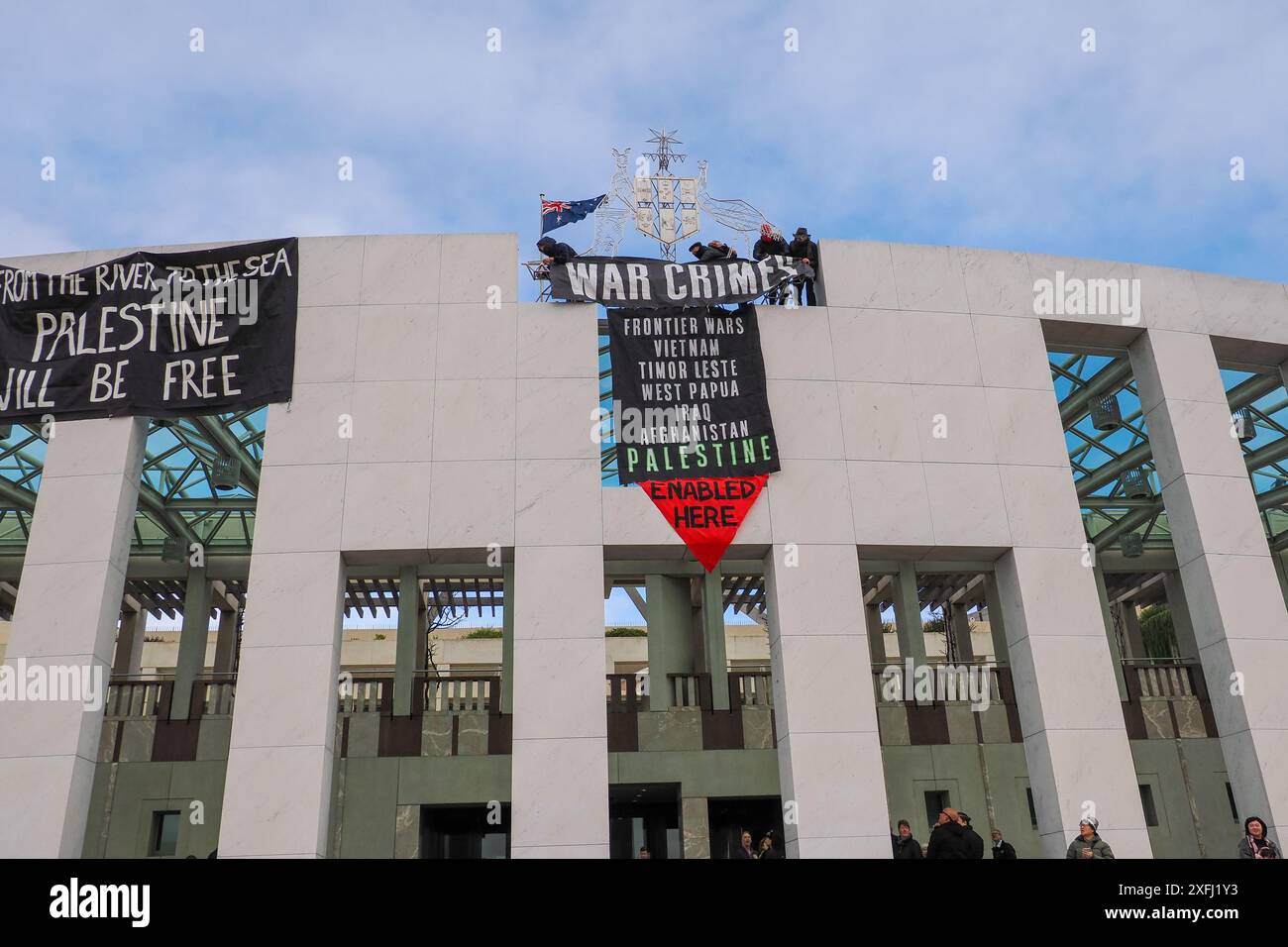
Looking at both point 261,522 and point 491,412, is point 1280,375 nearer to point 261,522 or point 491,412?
point 491,412

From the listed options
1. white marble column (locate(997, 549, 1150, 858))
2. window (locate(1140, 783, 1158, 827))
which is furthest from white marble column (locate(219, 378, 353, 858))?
window (locate(1140, 783, 1158, 827))

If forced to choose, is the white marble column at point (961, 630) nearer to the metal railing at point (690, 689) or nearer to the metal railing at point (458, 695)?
the metal railing at point (690, 689)

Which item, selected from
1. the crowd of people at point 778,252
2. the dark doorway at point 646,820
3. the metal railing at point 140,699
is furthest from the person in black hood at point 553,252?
the metal railing at point 140,699

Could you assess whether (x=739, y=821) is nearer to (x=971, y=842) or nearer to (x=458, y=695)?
(x=458, y=695)

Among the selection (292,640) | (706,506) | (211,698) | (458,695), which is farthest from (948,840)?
(211,698)

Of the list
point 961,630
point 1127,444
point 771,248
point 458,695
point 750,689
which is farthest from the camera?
point 961,630

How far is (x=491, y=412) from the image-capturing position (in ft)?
52.5

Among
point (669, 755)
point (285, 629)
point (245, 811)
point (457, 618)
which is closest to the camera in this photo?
point (245, 811)

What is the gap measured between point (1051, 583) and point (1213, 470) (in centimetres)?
392

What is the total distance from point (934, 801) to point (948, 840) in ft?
38.6

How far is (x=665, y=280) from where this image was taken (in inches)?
671

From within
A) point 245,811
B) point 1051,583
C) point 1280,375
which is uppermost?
point 1280,375

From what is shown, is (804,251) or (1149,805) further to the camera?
(1149,805)
